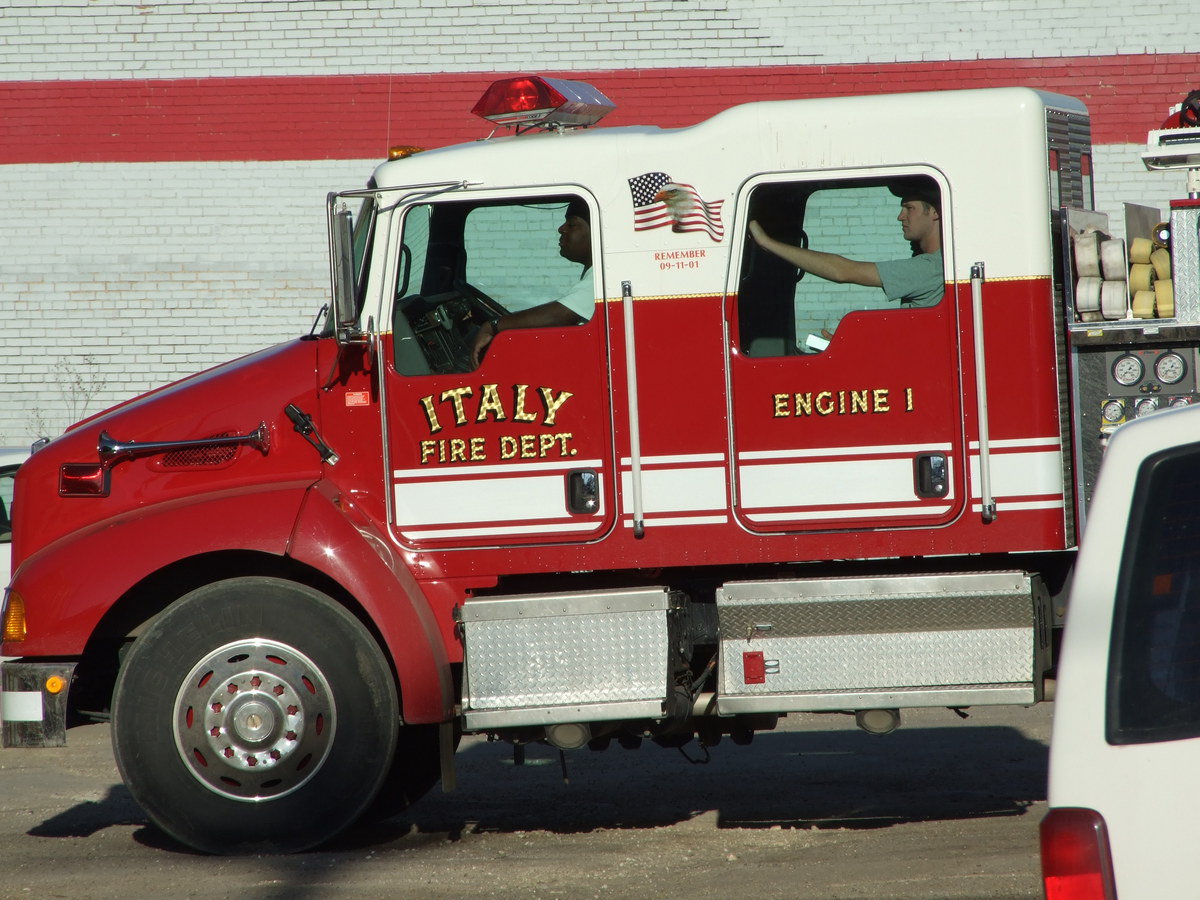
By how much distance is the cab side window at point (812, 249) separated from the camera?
5309 millimetres

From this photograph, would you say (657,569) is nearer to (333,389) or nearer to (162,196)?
A: (333,389)

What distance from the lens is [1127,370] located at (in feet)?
17.1

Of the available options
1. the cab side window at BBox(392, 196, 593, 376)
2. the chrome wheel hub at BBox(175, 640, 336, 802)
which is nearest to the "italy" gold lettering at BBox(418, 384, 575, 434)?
the cab side window at BBox(392, 196, 593, 376)

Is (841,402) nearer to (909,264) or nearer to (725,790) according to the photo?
(909,264)

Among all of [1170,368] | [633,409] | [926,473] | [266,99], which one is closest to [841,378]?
[926,473]

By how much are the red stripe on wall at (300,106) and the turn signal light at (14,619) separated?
900 centimetres

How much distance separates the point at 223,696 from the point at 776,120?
3068 mm

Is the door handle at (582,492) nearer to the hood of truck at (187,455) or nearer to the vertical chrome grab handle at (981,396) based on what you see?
the hood of truck at (187,455)

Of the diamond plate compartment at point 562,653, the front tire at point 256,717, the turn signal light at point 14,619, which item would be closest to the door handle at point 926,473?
the diamond plate compartment at point 562,653

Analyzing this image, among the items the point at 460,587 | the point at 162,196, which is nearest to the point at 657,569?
the point at 460,587

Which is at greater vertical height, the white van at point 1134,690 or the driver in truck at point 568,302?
the driver in truck at point 568,302

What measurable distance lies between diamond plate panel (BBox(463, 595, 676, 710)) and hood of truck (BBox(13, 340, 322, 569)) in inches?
40.3

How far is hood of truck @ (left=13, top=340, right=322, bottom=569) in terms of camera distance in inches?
219

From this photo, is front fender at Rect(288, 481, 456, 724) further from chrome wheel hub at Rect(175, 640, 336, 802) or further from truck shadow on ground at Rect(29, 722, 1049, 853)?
truck shadow on ground at Rect(29, 722, 1049, 853)
